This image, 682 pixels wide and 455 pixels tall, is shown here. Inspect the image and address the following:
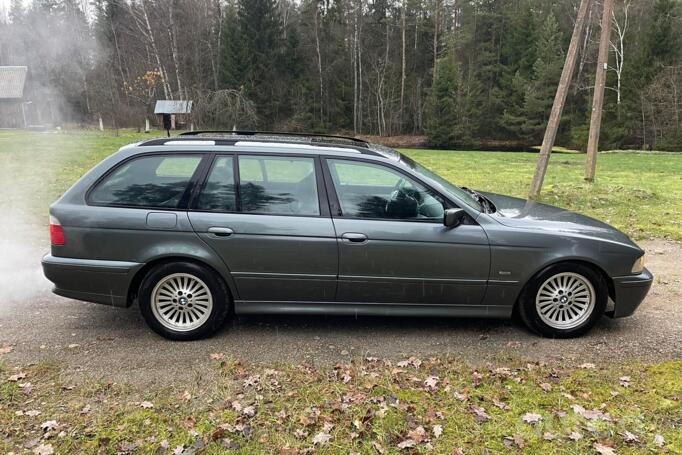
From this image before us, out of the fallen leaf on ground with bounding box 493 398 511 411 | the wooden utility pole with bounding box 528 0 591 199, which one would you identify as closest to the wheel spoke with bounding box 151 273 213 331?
the fallen leaf on ground with bounding box 493 398 511 411

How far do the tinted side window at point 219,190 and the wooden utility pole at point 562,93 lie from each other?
20.9ft

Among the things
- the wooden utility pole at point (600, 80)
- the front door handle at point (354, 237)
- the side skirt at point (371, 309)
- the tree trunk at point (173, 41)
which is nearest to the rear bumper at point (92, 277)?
the side skirt at point (371, 309)

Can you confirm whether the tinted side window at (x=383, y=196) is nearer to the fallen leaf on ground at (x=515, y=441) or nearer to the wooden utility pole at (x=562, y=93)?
the fallen leaf on ground at (x=515, y=441)

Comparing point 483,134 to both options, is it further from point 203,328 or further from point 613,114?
point 203,328

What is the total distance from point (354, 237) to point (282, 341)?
3.45 ft

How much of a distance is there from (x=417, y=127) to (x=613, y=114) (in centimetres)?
1530

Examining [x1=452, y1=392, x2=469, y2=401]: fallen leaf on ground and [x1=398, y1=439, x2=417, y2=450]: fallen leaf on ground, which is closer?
[x1=398, y1=439, x2=417, y2=450]: fallen leaf on ground

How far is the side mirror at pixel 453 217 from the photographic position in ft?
12.8

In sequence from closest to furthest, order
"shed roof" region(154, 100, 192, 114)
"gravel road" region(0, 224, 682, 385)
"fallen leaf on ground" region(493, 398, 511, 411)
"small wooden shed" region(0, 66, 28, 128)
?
"fallen leaf on ground" region(493, 398, 511, 411), "gravel road" region(0, 224, 682, 385), "small wooden shed" region(0, 66, 28, 128), "shed roof" region(154, 100, 192, 114)

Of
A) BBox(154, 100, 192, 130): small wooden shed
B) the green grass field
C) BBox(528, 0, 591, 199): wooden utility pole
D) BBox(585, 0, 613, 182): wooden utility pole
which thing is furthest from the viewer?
BBox(154, 100, 192, 130): small wooden shed

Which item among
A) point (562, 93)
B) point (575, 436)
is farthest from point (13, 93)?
point (575, 436)

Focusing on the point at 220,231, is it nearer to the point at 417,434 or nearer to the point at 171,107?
the point at 417,434

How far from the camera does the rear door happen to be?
396 centimetres

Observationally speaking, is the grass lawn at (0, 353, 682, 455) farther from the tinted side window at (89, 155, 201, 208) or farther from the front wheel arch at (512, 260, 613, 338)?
the tinted side window at (89, 155, 201, 208)
